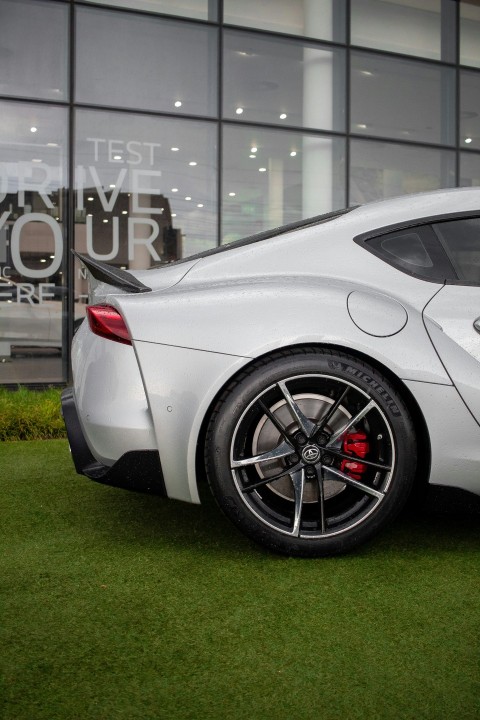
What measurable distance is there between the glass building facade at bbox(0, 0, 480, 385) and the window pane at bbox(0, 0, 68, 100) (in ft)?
0.06

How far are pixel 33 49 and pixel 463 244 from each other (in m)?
8.14

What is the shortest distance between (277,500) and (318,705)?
1.07 metres

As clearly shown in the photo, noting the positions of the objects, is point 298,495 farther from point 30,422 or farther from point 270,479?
point 30,422

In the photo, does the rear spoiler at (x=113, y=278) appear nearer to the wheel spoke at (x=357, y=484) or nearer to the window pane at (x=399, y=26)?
the wheel spoke at (x=357, y=484)

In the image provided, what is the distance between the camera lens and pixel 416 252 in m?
2.90

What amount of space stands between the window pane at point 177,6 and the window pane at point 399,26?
6.94ft

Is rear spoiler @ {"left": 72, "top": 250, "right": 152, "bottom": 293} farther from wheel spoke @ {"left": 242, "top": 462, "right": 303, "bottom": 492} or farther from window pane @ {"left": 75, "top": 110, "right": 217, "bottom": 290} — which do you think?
window pane @ {"left": 75, "top": 110, "right": 217, "bottom": 290}

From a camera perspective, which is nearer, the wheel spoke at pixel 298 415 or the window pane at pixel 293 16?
the wheel spoke at pixel 298 415

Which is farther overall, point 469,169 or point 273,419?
point 469,169

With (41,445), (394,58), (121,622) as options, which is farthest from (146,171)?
(121,622)

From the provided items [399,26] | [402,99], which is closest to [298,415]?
[402,99]

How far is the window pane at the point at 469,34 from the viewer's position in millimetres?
11555

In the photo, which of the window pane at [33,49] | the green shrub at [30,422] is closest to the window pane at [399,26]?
the window pane at [33,49]

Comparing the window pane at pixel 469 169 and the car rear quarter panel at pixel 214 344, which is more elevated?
the window pane at pixel 469 169
